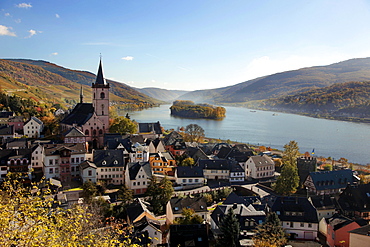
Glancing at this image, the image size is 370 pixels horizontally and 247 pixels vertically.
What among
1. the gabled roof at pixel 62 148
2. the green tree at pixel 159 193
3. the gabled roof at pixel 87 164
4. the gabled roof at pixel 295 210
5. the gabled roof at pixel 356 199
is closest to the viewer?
the gabled roof at pixel 295 210

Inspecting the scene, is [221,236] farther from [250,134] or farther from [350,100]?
[350,100]

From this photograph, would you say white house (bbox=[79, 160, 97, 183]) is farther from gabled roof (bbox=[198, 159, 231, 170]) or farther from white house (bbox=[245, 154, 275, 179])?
white house (bbox=[245, 154, 275, 179])

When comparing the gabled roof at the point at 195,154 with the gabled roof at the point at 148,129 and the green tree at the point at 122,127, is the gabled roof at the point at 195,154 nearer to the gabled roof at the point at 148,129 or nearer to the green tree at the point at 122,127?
the green tree at the point at 122,127

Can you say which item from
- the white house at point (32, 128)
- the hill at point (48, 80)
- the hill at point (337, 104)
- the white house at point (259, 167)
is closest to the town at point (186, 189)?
the white house at point (259, 167)

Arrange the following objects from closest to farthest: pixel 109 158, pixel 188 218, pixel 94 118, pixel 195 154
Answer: pixel 188 218, pixel 109 158, pixel 195 154, pixel 94 118

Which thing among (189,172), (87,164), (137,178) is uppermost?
(87,164)

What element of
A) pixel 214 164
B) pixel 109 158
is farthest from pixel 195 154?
pixel 109 158

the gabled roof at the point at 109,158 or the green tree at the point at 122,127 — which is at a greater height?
the green tree at the point at 122,127

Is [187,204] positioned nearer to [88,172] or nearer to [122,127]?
[88,172]
